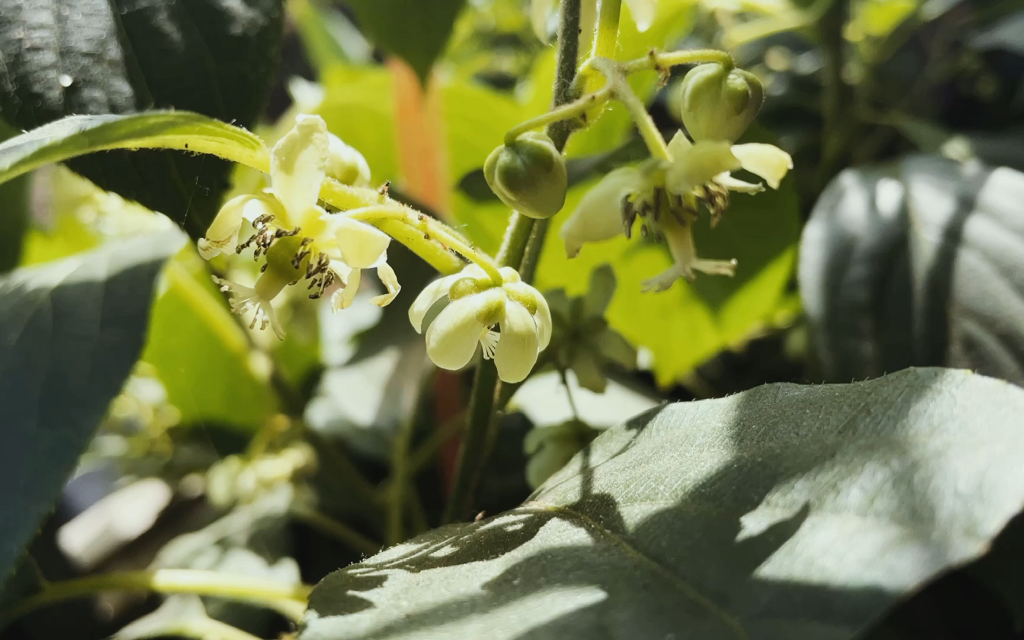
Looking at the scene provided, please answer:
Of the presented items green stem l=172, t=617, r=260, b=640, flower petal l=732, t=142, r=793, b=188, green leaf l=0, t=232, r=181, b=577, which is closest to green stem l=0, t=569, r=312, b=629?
green stem l=172, t=617, r=260, b=640

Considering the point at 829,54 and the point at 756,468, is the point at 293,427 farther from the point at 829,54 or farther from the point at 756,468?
the point at 829,54

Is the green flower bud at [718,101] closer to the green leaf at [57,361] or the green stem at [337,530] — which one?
the green leaf at [57,361]

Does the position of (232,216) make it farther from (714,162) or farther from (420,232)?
(714,162)

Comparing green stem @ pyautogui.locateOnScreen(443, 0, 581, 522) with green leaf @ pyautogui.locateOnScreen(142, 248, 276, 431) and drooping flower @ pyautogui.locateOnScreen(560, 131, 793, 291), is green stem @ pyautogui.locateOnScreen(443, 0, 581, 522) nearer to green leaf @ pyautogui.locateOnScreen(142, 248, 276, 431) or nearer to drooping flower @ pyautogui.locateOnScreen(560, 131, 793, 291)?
drooping flower @ pyautogui.locateOnScreen(560, 131, 793, 291)

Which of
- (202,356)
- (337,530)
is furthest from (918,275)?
(202,356)

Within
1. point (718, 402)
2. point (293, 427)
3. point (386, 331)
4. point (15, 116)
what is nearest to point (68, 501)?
point (293, 427)
